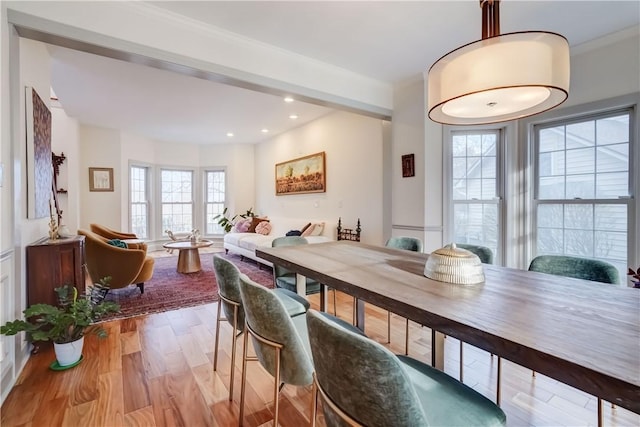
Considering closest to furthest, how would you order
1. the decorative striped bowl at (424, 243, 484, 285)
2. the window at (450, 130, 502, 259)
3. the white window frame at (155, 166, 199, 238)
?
the decorative striped bowl at (424, 243, 484, 285) → the window at (450, 130, 502, 259) → the white window frame at (155, 166, 199, 238)

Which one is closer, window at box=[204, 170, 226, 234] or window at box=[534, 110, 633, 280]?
window at box=[534, 110, 633, 280]

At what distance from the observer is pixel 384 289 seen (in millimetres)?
1210

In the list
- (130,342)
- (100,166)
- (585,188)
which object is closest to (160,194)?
(100,166)

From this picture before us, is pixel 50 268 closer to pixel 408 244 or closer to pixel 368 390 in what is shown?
pixel 368 390

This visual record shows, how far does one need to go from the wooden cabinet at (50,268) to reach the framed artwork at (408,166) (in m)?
3.39

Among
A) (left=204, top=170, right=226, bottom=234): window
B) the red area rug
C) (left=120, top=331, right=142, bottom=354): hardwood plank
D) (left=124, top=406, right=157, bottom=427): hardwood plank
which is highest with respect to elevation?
(left=204, top=170, right=226, bottom=234): window

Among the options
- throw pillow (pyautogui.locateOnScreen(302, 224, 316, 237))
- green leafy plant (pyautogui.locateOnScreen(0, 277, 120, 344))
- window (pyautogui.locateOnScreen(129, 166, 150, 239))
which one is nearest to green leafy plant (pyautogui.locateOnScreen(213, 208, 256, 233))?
window (pyautogui.locateOnScreen(129, 166, 150, 239))

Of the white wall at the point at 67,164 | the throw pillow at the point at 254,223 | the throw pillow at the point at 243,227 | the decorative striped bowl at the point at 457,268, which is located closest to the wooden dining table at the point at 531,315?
the decorative striped bowl at the point at 457,268

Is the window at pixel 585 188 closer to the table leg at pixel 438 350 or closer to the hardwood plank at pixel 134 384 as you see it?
the table leg at pixel 438 350

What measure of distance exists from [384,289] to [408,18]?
7.31 feet

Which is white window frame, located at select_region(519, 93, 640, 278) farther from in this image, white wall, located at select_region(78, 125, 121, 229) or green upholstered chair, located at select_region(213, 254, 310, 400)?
white wall, located at select_region(78, 125, 121, 229)

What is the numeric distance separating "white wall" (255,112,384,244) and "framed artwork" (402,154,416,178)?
478mm

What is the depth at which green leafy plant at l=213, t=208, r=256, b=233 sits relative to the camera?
6859 millimetres

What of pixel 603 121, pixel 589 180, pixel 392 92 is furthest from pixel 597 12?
pixel 392 92
